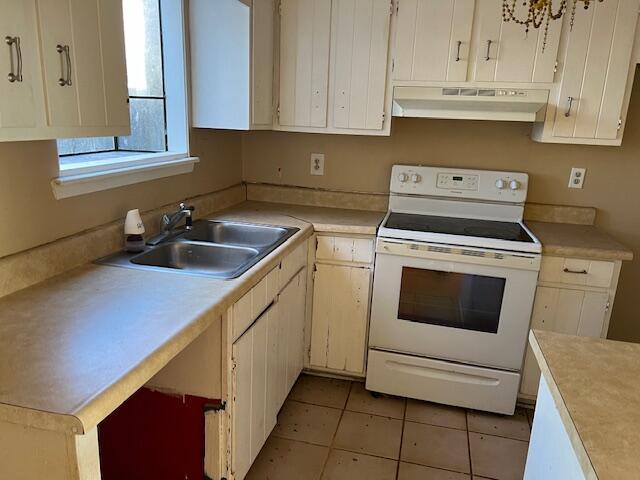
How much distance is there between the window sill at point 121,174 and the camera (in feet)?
5.26

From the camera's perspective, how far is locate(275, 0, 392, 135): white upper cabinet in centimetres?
243

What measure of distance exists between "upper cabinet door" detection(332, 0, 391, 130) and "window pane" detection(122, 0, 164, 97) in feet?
2.85

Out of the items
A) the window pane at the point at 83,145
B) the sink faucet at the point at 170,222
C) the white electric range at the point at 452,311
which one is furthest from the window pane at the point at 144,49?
the white electric range at the point at 452,311

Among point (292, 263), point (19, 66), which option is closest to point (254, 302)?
point (292, 263)

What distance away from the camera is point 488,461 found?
2.13 metres

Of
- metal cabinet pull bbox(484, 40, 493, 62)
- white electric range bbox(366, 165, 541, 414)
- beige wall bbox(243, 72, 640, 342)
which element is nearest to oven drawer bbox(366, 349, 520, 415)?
white electric range bbox(366, 165, 541, 414)

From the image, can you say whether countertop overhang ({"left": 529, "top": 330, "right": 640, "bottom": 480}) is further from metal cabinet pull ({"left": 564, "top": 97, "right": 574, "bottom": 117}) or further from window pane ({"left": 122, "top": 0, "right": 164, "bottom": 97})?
window pane ({"left": 122, "top": 0, "right": 164, "bottom": 97})

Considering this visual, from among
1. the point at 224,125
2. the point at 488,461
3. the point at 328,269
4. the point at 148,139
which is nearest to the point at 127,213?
the point at 148,139

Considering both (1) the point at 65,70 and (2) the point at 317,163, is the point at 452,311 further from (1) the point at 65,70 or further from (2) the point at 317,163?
(1) the point at 65,70

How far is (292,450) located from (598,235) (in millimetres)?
1863

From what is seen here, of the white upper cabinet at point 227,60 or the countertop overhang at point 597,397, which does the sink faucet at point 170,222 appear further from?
the countertop overhang at point 597,397

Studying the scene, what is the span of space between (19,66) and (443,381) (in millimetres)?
2172

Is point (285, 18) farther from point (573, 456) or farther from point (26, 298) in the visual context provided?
point (573, 456)

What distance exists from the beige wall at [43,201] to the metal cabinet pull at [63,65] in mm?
326
